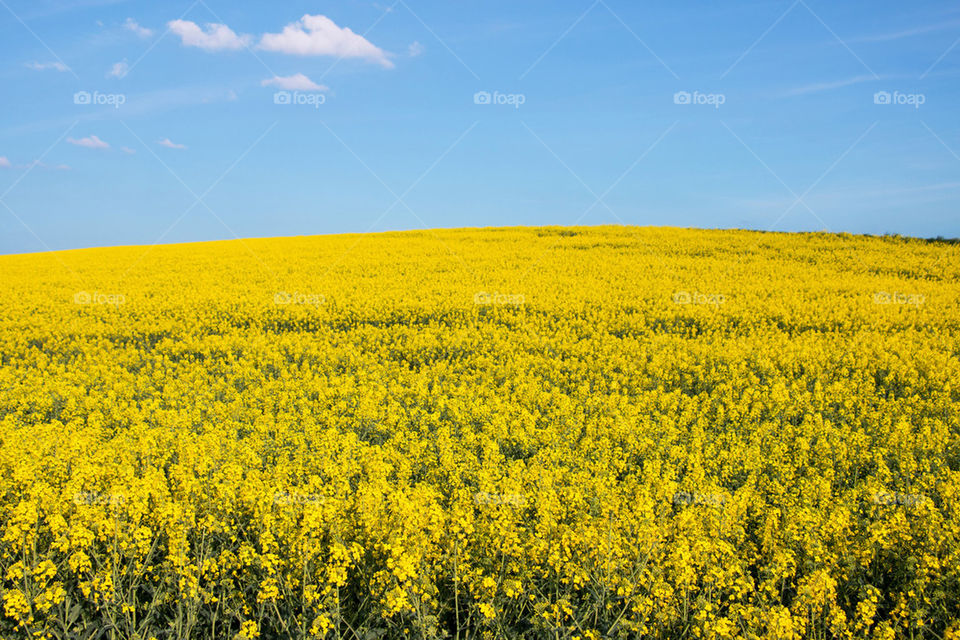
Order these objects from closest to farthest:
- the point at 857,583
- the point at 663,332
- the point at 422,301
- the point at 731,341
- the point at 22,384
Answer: the point at 857,583, the point at 22,384, the point at 731,341, the point at 663,332, the point at 422,301

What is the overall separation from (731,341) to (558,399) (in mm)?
6484

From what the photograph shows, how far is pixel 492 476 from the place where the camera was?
5.88 m

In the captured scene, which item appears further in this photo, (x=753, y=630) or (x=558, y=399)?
(x=558, y=399)

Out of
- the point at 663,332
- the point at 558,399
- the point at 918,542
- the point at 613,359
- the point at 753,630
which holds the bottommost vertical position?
the point at 753,630

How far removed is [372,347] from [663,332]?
7.45m

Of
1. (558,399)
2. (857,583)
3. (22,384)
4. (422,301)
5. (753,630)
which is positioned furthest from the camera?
(422,301)

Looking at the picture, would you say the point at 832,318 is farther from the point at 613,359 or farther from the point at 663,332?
the point at 613,359

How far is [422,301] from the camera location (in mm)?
18953

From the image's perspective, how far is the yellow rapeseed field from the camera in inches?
176

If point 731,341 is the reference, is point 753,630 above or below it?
below

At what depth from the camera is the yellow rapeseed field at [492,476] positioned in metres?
4.46

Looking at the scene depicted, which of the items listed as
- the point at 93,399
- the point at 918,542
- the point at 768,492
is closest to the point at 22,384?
the point at 93,399

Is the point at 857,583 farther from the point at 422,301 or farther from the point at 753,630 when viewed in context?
the point at 422,301

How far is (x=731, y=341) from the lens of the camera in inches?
546
